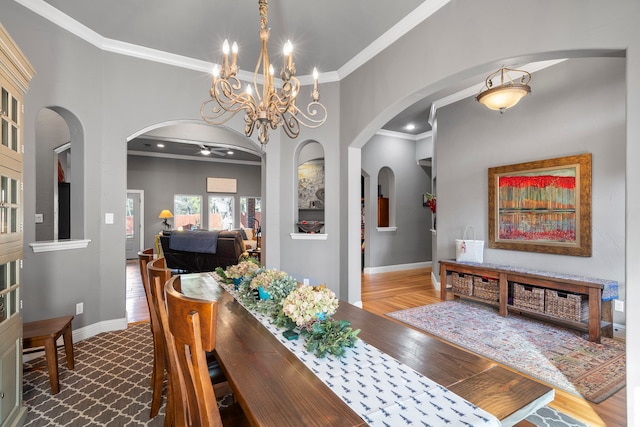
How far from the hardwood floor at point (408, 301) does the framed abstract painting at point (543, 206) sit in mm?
1448

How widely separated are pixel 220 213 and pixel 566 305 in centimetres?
894

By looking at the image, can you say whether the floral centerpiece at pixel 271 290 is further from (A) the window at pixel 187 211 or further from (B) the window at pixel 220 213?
(B) the window at pixel 220 213

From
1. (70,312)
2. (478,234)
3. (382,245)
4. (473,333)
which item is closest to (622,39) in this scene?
(473,333)

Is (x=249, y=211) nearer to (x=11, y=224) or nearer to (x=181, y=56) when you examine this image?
(x=181, y=56)

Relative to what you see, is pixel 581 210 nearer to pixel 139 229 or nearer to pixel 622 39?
pixel 622 39

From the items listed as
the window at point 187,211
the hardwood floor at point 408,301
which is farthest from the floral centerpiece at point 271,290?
the window at point 187,211

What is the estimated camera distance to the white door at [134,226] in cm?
877

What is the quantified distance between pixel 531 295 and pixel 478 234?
1.15m

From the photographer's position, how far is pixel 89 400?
2129mm

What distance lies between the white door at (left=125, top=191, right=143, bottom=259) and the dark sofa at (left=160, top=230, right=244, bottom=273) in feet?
10.2

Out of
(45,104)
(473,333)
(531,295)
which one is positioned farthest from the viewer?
(531,295)

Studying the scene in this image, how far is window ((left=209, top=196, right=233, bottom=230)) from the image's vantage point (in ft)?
32.5

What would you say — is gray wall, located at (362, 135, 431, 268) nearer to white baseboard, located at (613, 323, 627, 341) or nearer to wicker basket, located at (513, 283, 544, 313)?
wicker basket, located at (513, 283, 544, 313)

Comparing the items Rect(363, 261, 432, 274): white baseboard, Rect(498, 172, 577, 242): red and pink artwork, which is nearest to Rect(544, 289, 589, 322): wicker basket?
Rect(498, 172, 577, 242): red and pink artwork
